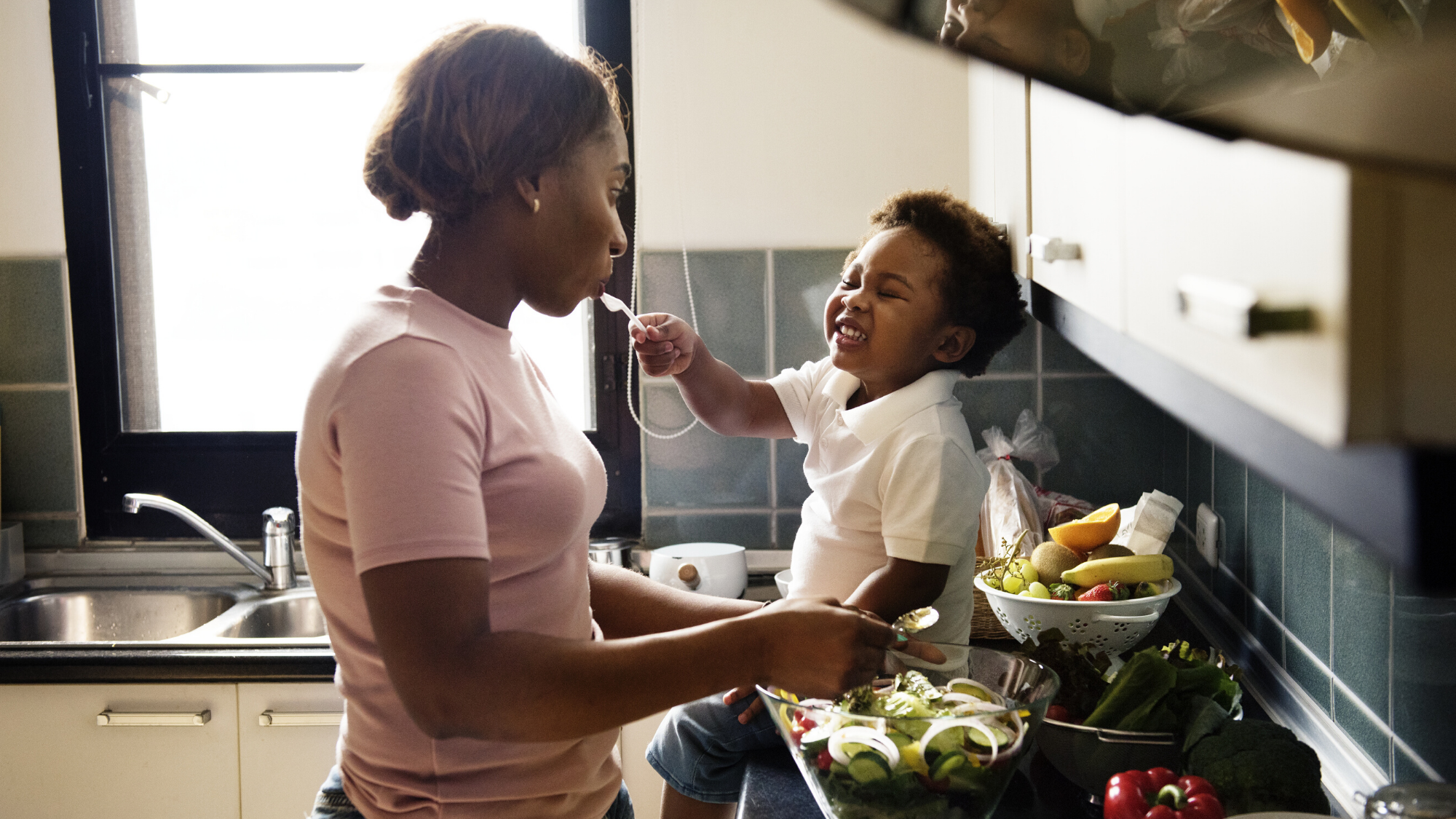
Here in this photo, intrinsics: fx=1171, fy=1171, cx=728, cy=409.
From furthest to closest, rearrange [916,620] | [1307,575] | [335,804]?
1. [1307,575]
2. [916,620]
3. [335,804]

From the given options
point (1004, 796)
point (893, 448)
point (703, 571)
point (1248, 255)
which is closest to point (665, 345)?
point (893, 448)

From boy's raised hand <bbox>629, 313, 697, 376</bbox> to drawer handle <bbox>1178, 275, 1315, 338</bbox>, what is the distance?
38.7 inches

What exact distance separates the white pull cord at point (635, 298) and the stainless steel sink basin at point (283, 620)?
2.19 feet

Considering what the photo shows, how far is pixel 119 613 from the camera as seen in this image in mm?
2184

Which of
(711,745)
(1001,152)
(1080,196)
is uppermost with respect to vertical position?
(1001,152)

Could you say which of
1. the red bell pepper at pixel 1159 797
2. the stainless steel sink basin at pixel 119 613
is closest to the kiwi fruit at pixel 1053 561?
the red bell pepper at pixel 1159 797

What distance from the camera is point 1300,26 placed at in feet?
1.97

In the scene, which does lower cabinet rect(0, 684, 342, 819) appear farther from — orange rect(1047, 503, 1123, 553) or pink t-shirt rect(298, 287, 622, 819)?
orange rect(1047, 503, 1123, 553)

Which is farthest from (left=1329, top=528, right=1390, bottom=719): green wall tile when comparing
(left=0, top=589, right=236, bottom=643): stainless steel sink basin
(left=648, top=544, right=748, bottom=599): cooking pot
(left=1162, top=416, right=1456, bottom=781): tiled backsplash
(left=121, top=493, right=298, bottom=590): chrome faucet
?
(left=0, top=589, right=236, bottom=643): stainless steel sink basin

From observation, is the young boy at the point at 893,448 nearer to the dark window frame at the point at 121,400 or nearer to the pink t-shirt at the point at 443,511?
the pink t-shirt at the point at 443,511

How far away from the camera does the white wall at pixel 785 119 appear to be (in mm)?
2141

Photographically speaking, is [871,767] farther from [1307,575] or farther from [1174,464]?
[1174,464]

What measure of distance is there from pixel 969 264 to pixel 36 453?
181 cm

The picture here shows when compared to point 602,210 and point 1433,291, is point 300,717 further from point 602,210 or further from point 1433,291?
point 1433,291
